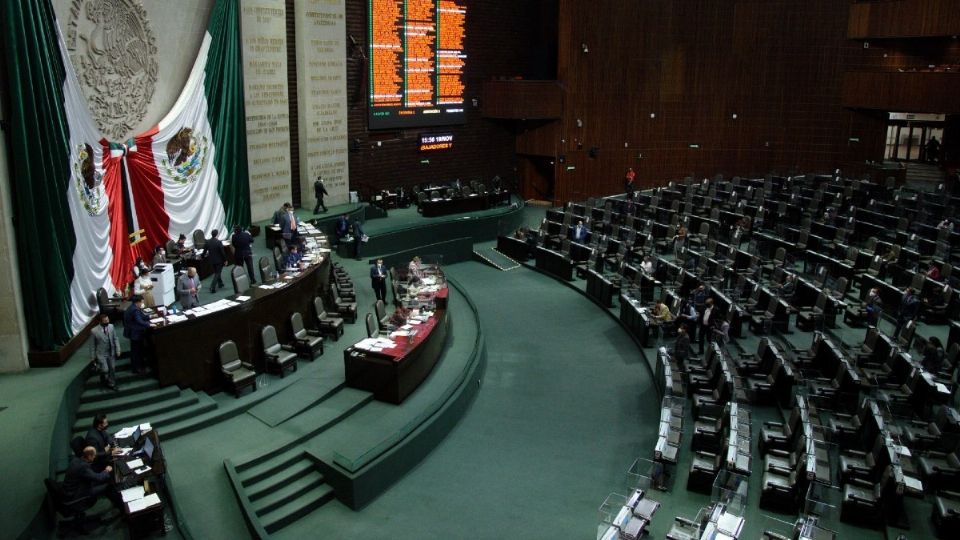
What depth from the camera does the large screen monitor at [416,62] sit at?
25719mm

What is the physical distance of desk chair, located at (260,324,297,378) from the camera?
43.3 ft

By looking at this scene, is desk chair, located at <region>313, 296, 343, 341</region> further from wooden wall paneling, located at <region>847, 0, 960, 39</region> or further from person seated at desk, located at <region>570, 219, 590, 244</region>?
wooden wall paneling, located at <region>847, 0, 960, 39</region>

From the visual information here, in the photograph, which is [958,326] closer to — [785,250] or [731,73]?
[785,250]

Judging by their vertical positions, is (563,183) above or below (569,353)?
above

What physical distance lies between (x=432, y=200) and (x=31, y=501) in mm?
18449

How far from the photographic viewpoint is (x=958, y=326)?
45.9 ft

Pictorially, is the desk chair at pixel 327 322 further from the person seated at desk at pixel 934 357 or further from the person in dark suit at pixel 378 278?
the person seated at desk at pixel 934 357

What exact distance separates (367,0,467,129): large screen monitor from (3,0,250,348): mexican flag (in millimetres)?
6085

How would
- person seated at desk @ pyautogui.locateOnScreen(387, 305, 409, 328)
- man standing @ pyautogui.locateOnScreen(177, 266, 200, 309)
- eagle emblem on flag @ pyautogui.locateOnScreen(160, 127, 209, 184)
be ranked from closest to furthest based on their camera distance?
man standing @ pyautogui.locateOnScreen(177, 266, 200, 309) < person seated at desk @ pyautogui.locateOnScreen(387, 305, 409, 328) < eagle emblem on flag @ pyautogui.locateOnScreen(160, 127, 209, 184)

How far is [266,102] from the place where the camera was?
2195 centimetres

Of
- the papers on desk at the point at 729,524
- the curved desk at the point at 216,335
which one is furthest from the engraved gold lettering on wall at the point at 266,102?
the papers on desk at the point at 729,524

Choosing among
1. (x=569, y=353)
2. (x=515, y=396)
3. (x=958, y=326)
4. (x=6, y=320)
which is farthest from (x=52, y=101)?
(x=958, y=326)

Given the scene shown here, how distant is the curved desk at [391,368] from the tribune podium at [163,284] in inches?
142

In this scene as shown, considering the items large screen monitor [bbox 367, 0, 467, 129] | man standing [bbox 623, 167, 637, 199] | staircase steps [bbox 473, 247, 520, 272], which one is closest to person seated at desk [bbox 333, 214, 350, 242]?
staircase steps [bbox 473, 247, 520, 272]
